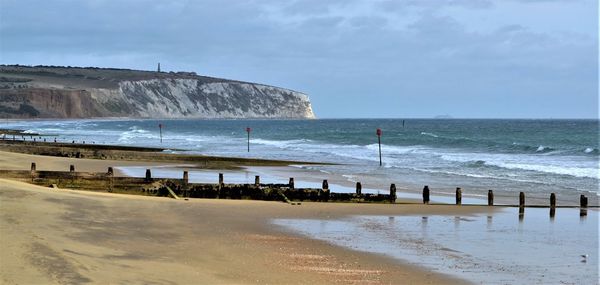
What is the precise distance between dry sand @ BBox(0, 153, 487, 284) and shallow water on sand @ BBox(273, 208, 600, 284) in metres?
0.74

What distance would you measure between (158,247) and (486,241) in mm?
7371

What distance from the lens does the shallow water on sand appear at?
14.0 m

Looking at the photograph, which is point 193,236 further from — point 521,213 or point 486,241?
point 521,213

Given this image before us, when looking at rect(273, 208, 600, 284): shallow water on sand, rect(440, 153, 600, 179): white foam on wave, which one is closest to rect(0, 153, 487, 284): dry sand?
rect(273, 208, 600, 284): shallow water on sand

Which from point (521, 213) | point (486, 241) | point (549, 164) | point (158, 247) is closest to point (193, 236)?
point (158, 247)

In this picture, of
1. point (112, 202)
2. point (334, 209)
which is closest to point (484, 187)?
point (334, 209)

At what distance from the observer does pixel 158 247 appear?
48.5ft

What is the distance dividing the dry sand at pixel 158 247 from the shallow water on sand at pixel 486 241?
735mm

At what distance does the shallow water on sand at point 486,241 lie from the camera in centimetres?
1397

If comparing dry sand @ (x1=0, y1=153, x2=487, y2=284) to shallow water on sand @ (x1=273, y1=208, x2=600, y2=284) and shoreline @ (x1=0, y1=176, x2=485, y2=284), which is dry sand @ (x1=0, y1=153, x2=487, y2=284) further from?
shallow water on sand @ (x1=273, y1=208, x2=600, y2=284)

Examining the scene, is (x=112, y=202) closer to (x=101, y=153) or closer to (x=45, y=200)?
(x=45, y=200)

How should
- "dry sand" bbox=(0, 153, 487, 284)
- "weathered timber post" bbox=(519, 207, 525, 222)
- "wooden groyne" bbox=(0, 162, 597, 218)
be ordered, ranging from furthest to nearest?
"wooden groyne" bbox=(0, 162, 597, 218), "weathered timber post" bbox=(519, 207, 525, 222), "dry sand" bbox=(0, 153, 487, 284)

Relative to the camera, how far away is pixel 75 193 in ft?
71.5

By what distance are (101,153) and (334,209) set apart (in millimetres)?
28639
